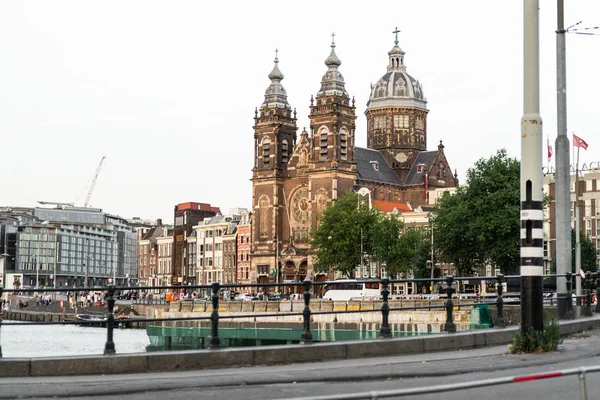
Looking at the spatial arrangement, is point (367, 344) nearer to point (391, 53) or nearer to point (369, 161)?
point (369, 161)

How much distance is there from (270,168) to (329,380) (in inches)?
4937

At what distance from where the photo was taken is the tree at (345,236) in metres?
113

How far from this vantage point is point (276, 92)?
14250 cm

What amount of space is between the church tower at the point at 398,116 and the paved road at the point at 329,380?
13533cm

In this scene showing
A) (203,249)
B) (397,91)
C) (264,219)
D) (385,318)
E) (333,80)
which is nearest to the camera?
(385,318)

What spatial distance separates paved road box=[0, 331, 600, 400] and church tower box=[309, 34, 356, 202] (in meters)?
113

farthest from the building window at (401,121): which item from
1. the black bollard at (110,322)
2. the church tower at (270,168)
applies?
the black bollard at (110,322)

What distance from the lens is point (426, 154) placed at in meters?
152

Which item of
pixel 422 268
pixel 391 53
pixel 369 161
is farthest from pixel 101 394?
pixel 391 53

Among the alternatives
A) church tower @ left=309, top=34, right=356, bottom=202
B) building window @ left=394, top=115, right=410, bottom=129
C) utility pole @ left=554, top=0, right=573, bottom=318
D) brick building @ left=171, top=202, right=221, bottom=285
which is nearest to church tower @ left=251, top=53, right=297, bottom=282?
church tower @ left=309, top=34, right=356, bottom=202

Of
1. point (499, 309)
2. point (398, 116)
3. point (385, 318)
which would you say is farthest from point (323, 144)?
point (385, 318)

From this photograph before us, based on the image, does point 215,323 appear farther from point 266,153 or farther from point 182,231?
point 182,231

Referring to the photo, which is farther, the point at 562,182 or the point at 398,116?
the point at 398,116

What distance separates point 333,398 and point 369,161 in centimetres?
13868
